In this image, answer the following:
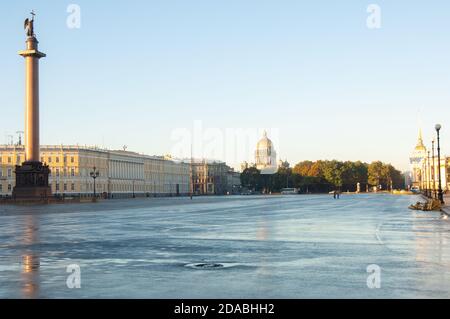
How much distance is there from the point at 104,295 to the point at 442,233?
1620cm

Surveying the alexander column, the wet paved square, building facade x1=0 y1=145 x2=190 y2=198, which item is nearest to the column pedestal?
the alexander column

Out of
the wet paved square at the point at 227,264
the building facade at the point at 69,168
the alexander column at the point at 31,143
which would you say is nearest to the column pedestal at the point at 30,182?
the alexander column at the point at 31,143

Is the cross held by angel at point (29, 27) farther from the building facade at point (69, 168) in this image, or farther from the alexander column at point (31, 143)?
the building facade at point (69, 168)

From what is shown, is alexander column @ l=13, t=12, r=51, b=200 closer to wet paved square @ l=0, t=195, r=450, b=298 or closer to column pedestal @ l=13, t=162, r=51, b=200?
column pedestal @ l=13, t=162, r=51, b=200

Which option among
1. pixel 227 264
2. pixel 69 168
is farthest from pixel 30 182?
pixel 69 168

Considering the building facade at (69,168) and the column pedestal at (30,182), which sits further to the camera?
the building facade at (69,168)

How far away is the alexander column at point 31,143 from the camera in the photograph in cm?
8106

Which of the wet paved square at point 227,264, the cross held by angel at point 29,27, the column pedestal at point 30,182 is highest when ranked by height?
the cross held by angel at point 29,27

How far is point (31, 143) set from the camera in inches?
3263

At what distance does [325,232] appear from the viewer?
76.9ft

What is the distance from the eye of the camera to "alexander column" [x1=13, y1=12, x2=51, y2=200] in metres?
81.1

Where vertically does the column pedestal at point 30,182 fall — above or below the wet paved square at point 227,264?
above

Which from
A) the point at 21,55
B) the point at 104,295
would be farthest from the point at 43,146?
the point at 104,295

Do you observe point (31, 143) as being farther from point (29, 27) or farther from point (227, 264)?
point (227, 264)
